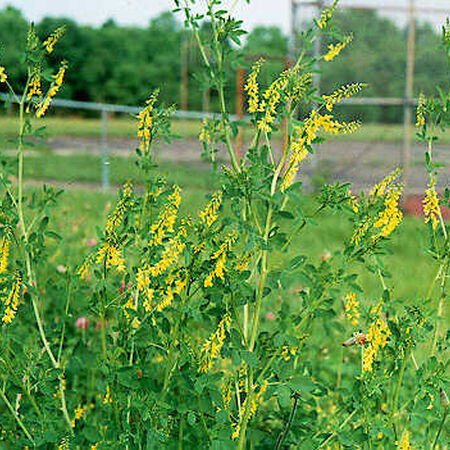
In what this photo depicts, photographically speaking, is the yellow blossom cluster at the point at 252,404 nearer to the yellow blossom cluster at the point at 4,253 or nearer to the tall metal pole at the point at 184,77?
the yellow blossom cluster at the point at 4,253

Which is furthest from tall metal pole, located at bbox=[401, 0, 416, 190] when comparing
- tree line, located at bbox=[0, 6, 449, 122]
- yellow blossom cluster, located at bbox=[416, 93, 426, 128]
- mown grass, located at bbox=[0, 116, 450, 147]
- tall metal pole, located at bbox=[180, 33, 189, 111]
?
tall metal pole, located at bbox=[180, 33, 189, 111]

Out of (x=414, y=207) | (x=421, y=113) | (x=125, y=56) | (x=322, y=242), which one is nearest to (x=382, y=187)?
(x=421, y=113)

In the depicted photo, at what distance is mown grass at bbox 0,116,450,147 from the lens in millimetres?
9187

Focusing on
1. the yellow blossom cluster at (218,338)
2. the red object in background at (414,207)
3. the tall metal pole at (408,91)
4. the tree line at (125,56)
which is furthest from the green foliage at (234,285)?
the tree line at (125,56)

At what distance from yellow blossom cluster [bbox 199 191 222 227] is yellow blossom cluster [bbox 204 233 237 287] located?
0.05m

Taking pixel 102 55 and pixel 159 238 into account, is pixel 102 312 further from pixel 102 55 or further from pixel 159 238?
pixel 102 55

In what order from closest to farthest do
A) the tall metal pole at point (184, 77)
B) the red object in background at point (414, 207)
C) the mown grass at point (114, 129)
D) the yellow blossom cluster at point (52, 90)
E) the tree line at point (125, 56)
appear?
the yellow blossom cluster at point (52, 90)
the red object in background at point (414, 207)
the mown grass at point (114, 129)
the tree line at point (125, 56)
the tall metal pole at point (184, 77)

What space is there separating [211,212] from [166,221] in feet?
0.32

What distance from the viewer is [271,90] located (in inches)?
61.2

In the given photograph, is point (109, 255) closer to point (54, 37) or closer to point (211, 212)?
point (211, 212)

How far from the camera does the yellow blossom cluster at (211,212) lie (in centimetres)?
155

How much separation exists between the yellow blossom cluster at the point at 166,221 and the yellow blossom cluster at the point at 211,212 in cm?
6

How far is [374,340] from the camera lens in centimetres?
164

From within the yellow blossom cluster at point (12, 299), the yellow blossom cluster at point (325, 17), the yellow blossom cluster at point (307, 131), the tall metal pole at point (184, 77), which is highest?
the tall metal pole at point (184, 77)
